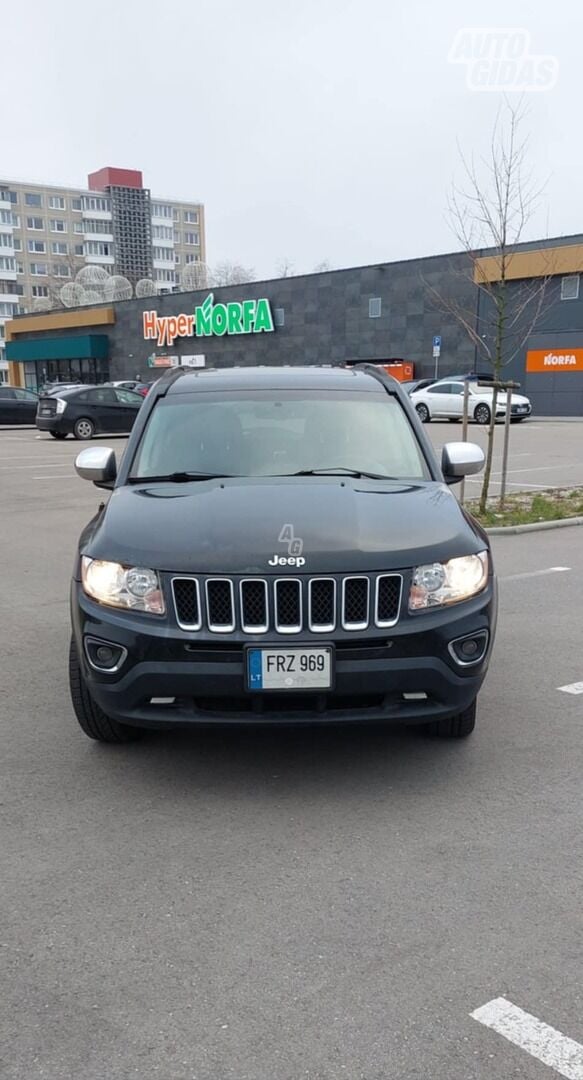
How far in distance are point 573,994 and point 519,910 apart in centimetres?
42

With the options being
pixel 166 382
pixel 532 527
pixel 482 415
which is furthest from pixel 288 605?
pixel 482 415

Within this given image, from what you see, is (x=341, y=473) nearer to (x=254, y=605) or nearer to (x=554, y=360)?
(x=254, y=605)

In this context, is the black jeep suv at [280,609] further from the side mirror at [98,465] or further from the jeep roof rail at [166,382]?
the jeep roof rail at [166,382]

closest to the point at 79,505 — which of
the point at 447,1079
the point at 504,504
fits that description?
the point at 504,504

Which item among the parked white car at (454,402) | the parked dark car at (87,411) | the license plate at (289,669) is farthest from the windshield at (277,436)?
the parked white car at (454,402)

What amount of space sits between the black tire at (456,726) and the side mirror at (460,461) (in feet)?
4.38

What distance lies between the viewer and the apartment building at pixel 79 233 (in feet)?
378

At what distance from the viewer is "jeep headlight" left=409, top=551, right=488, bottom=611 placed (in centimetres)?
358

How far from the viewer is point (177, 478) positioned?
4.46m

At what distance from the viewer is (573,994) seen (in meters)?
2.49

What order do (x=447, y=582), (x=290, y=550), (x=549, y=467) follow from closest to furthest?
(x=290, y=550)
(x=447, y=582)
(x=549, y=467)

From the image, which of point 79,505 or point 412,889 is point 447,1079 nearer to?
point 412,889

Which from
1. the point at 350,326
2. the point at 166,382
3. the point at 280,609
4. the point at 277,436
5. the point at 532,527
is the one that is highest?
the point at 350,326

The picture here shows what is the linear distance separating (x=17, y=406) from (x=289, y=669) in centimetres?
3169
